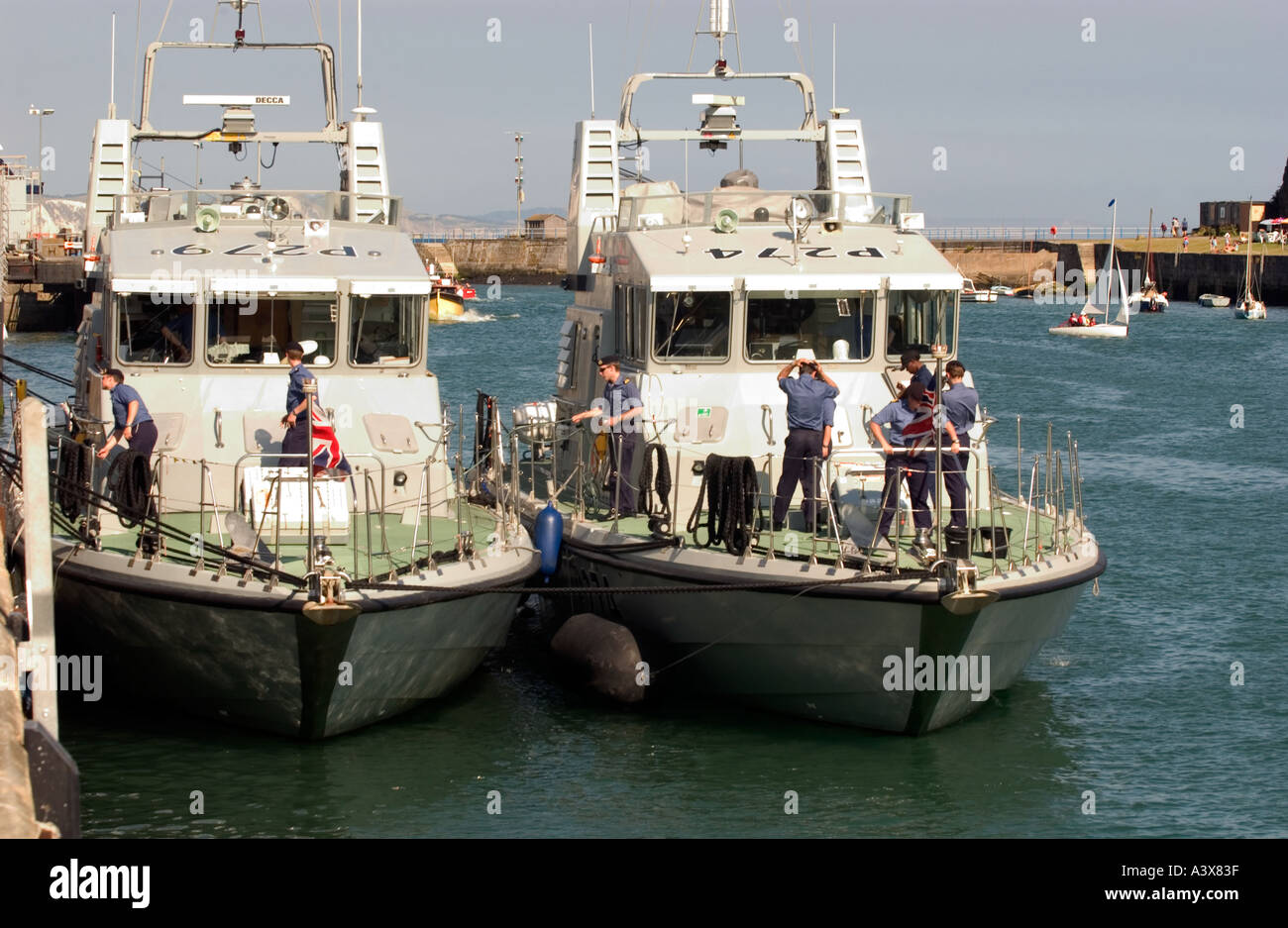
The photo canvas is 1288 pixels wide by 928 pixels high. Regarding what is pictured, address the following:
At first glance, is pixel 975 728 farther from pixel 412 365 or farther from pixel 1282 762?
pixel 412 365

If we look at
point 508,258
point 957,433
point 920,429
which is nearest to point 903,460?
point 920,429

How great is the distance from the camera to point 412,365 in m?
14.8

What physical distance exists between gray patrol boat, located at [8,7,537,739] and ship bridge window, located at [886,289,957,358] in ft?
11.8

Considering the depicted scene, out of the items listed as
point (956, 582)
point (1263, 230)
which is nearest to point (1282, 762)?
point (956, 582)

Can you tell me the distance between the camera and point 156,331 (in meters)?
14.3

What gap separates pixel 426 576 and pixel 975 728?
439 cm

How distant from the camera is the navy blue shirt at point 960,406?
12773 mm

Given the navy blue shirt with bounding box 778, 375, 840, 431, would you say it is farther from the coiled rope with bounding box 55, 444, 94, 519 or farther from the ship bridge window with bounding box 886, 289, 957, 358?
the coiled rope with bounding box 55, 444, 94, 519

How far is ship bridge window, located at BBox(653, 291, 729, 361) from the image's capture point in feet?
47.7

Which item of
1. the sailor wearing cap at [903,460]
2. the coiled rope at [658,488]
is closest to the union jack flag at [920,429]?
the sailor wearing cap at [903,460]

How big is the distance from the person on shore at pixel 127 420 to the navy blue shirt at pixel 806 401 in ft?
15.9

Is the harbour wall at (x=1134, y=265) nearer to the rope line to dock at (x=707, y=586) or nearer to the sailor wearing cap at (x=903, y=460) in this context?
the sailor wearing cap at (x=903, y=460)
